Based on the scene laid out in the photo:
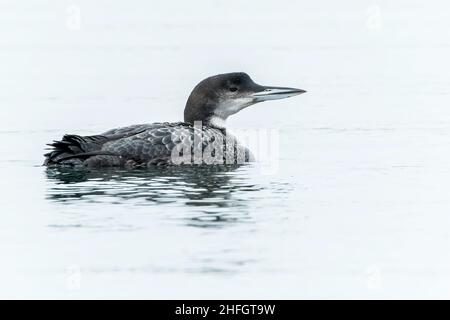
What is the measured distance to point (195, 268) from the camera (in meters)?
6.84

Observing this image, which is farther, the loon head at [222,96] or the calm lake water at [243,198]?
the loon head at [222,96]

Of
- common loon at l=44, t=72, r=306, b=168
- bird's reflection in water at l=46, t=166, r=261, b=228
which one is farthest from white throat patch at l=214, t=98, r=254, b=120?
bird's reflection in water at l=46, t=166, r=261, b=228

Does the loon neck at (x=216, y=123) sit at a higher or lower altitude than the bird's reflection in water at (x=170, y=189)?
higher

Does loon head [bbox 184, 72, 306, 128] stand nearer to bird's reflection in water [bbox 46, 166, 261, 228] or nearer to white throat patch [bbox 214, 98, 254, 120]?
white throat patch [bbox 214, 98, 254, 120]

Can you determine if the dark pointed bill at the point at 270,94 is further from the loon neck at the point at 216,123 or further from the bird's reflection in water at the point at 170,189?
the bird's reflection in water at the point at 170,189

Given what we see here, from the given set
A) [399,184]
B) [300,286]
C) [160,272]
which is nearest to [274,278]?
[300,286]

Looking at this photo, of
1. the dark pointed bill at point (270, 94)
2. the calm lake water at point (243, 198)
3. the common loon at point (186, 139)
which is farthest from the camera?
the dark pointed bill at point (270, 94)

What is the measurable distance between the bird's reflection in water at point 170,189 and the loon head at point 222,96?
97cm

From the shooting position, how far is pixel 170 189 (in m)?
9.02

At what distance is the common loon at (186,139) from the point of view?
391 inches

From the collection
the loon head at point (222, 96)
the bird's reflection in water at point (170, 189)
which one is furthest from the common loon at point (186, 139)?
the bird's reflection in water at point (170, 189)

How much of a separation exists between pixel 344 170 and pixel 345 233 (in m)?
2.55

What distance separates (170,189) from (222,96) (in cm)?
231

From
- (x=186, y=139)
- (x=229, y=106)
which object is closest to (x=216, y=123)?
(x=229, y=106)
